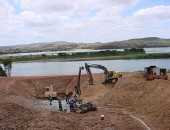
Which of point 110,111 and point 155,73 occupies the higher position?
point 155,73

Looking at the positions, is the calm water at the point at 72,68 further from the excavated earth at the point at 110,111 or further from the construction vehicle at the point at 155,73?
the excavated earth at the point at 110,111

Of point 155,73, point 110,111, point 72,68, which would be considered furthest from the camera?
point 72,68

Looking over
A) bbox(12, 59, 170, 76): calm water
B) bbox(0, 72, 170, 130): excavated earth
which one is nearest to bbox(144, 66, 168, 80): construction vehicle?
bbox(0, 72, 170, 130): excavated earth

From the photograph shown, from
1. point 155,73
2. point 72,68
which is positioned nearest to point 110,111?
point 155,73

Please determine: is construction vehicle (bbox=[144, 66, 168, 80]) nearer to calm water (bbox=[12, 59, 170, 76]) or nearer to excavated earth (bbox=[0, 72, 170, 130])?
excavated earth (bbox=[0, 72, 170, 130])

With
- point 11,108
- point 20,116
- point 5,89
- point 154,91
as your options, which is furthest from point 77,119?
point 5,89

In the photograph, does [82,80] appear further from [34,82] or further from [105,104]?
[105,104]

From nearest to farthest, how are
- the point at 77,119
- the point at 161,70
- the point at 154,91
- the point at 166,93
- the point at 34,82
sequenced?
1. the point at 77,119
2. the point at 166,93
3. the point at 154,91
4. the point at 161,70
5. the point at 34,82

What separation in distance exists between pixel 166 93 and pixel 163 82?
17.0ft

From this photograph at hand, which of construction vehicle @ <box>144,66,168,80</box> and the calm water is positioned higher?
construction vehicle @ <box>144,66,168,80</box>

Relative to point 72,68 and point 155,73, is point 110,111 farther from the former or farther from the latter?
point 72,68

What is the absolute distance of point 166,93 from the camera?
111ft

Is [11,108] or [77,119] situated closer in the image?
[77,119]

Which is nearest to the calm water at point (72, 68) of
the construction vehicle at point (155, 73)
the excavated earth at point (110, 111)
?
the construction vehicle at point (155, 73)
